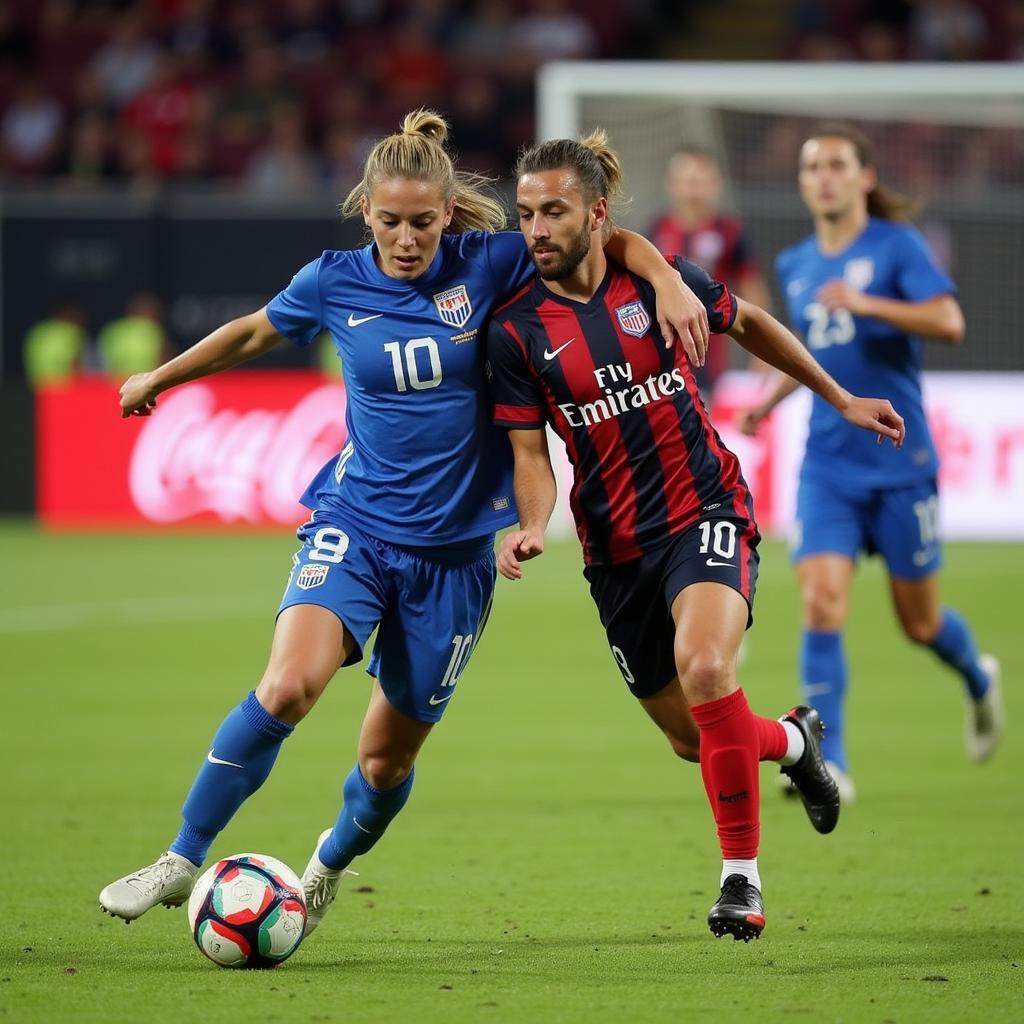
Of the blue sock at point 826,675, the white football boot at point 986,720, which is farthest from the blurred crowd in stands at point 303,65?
the blue sock at point 826,675

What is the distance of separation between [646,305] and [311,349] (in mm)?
15889

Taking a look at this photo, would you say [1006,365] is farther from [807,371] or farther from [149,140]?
[807,371]

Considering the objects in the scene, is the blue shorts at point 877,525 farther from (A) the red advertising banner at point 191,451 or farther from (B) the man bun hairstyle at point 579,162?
(A) the red advertising banner at point 191,451

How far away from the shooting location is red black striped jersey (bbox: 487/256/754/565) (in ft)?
17.4

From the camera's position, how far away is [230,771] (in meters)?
4.98

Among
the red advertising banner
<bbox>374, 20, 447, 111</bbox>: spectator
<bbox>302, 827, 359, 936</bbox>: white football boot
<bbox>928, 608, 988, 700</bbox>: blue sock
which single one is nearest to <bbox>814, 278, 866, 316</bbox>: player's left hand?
<bbox>928, 608, 988, 700</bbox>: blue sock

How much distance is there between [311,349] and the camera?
21016 mm

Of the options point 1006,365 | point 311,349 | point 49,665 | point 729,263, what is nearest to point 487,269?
point 729,263

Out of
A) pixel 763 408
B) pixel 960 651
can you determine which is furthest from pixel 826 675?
pixel 763 408

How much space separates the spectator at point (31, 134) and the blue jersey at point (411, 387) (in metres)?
18.2

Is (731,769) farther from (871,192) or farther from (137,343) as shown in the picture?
(137,343)

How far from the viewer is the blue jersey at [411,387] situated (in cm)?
529

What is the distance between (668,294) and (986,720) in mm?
3538

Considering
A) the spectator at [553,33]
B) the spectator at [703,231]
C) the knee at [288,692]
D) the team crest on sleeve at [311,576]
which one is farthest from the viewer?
the spectator at [553,33]
